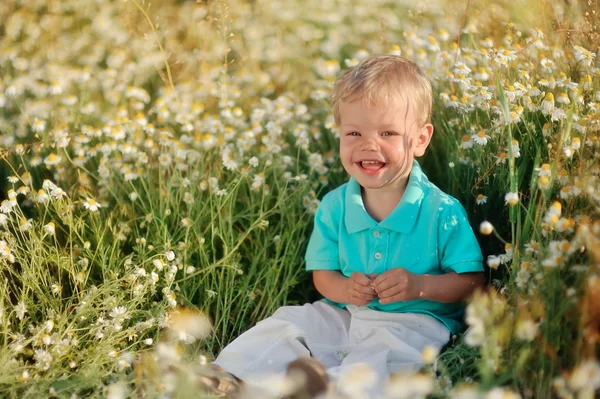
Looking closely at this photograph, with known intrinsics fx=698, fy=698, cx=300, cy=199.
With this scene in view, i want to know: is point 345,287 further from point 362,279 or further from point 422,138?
point 422,138

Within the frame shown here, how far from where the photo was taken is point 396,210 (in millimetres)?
2611

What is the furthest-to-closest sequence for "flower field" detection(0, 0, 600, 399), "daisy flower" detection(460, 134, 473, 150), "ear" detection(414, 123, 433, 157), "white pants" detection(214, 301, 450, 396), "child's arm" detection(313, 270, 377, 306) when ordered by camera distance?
1. "daisy flower" detection(460, 134, 473, 150)
2. "ear" detection(414, 123, 433, 157)
3. "child's arm" detection(313, 270, 377, 306)
4. "white pants" detection(214, 301, 450, 396)
5. "flower field" detection(0, 0, 600, 399)

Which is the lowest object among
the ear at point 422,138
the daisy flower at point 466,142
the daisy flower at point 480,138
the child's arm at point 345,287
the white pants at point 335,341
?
the white pants at point 335,341

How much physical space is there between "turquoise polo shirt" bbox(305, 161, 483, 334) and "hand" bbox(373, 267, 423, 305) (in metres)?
0.13

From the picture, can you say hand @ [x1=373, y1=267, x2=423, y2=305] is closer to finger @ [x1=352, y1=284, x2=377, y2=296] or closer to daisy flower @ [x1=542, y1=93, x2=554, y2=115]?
finger @ [x1=352, y1=284, x2=377, y2=296]

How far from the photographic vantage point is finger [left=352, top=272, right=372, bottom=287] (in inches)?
99.7

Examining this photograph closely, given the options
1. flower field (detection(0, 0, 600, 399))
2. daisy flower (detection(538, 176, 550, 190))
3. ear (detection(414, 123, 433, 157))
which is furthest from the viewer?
ear (detection(414, 123, 433, 157))

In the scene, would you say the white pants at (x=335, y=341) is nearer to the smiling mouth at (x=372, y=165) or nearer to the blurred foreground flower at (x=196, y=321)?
the blurred foreground flower at (x=196, y=321)

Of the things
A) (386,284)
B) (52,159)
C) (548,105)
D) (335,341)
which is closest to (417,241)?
(386,284)

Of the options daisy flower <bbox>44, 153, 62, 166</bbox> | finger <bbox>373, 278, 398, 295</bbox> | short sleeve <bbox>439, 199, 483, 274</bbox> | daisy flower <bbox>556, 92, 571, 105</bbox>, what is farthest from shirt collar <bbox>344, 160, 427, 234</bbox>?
daisy flower <bbox>44, 153, 62, 166</bbox>

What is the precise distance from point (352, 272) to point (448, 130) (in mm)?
979

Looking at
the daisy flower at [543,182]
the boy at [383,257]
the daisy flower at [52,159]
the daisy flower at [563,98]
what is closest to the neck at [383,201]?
the boy at [383,257]

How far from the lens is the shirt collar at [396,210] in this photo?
2.61 meters

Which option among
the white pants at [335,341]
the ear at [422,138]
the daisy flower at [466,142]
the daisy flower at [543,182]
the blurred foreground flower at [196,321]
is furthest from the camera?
the daisy flower at [466,142]
